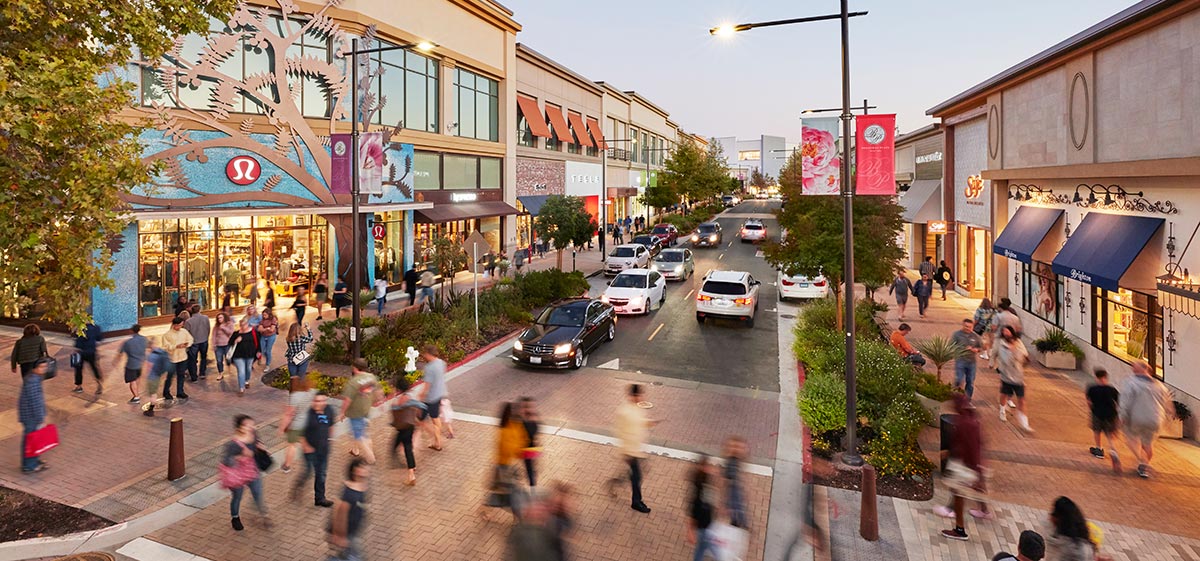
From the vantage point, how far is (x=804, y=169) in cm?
1112

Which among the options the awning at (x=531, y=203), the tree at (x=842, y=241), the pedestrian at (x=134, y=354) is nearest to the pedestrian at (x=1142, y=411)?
the tree at (x=842, y=241)

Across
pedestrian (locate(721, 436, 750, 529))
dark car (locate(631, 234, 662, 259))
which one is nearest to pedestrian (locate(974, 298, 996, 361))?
pedestrian (locate(721, 436, 750, 529))

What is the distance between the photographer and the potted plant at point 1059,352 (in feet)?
53.6

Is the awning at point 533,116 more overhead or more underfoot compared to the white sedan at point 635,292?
Answer: more overhead

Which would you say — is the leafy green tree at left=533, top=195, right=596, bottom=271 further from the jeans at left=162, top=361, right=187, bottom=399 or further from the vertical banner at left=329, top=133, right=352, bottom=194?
the jeans at left=162, top=361, right=187, bottom=399

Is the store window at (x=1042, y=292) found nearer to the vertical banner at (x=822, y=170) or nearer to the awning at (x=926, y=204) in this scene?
the awning at (x=926, y=204)

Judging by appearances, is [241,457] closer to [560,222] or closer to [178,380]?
[178,380]

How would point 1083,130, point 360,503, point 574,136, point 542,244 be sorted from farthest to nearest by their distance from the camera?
point 574,136
point 542,244
point 1083,130
point 360,503

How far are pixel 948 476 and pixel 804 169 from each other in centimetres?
535

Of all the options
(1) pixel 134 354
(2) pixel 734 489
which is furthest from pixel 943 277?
(1) pixel 134 354

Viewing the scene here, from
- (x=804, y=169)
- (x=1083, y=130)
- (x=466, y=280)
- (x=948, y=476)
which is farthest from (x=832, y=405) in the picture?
(x=466, y=280)

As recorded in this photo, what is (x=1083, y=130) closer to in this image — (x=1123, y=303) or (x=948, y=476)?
(x=1123, y=303)

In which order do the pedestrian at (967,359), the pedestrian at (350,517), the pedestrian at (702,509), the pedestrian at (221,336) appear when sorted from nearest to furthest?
the pedestrian at (350,517) → the pedestrian at (702,509) → the pedestrian at (967,359) → the pedestrian at (221,336)

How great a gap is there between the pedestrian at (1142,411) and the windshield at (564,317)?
38.0 feet
